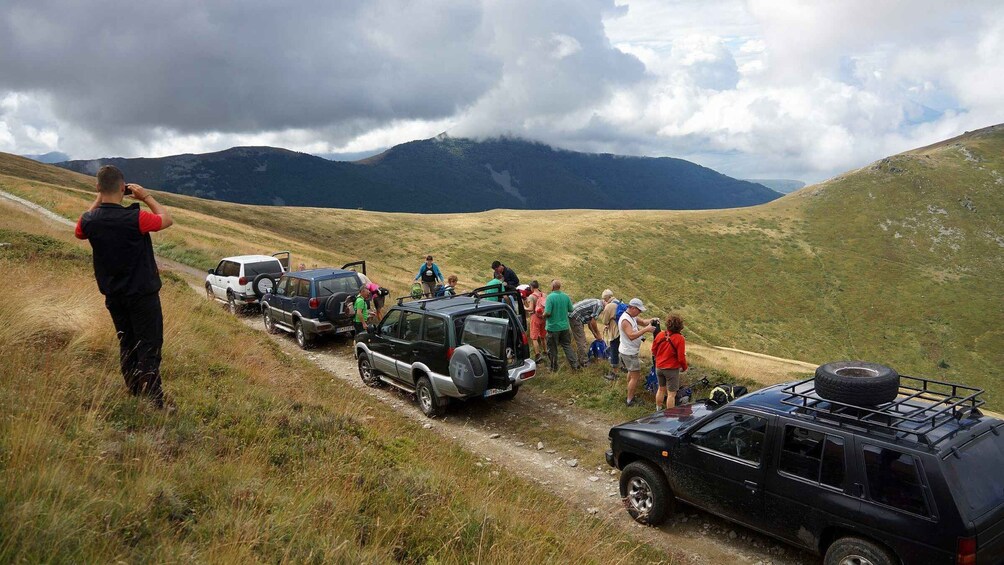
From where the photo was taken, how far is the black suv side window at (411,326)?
1055cm

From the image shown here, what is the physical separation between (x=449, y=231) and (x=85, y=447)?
2528 inches

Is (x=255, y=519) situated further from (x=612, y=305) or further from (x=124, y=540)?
(x=612, y=305)

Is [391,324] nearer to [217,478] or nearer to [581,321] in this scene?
[581,321]

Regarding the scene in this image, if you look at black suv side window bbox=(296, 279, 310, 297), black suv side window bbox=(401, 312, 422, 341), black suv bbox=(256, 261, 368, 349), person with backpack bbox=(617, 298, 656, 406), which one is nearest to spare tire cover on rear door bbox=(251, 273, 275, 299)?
black suv bbox=(256, 261, 368, 349)

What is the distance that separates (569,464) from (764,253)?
6931cm

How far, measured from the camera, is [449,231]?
67.7 meters

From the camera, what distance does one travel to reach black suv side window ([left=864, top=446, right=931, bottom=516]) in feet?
15.4

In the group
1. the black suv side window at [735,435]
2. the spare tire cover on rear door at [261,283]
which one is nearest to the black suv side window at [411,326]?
the black suv side window at [735,435]

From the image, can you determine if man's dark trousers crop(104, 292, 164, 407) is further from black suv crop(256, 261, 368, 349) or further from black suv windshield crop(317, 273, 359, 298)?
black suv windshield crop(317, 273, 359, 298)

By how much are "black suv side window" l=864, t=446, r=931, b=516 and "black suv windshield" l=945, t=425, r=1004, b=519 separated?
0.25 metres

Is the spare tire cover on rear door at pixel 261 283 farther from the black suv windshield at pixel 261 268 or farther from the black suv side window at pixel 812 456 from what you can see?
the black suv side window at pixel 812 456

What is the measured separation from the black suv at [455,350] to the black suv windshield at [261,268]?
32.3 ft

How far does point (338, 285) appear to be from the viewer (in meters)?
15.3

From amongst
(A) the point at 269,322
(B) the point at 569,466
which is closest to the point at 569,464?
(B) the point at 569,466
